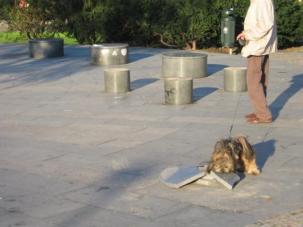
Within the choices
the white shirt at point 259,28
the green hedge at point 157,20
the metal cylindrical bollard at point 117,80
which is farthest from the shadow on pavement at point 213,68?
the white shirt at point 259,28

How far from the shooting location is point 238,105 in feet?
33.9

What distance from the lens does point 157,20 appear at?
2025cm

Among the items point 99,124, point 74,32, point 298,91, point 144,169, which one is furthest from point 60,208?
point 74,32

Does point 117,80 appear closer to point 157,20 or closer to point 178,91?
point 178,91

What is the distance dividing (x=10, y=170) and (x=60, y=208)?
5.09 feet

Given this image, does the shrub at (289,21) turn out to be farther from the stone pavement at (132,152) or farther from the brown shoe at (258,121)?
the brown shoe at (258,121)

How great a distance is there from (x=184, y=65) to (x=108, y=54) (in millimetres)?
2803

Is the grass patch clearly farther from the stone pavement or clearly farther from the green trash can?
the stone pavement

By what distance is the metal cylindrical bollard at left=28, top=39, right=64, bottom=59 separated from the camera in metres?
16.8

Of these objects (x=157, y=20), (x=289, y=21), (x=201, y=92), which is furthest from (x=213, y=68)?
(x=289, y=21)

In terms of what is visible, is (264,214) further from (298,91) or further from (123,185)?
(298,91)

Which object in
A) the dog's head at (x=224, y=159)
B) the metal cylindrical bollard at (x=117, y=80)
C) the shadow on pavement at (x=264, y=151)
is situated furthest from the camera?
the metal cylindrical bollard at (x=117, y=80)

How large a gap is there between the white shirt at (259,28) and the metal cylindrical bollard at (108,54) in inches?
268

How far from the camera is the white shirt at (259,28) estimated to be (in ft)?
28.1
